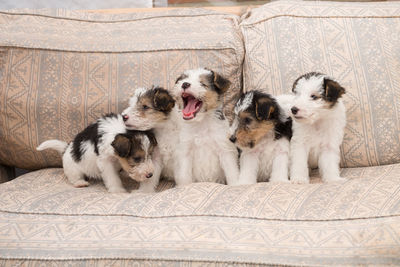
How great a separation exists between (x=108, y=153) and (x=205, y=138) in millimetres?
655

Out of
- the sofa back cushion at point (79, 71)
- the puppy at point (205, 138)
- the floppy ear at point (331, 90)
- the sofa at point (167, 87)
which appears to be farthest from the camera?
the sofa back cushion at point (79, 71)

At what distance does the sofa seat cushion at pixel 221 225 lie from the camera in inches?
74.0

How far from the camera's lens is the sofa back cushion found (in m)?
3.13

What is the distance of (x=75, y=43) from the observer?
3201mm

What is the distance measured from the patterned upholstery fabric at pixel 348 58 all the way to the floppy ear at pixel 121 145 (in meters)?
1.03

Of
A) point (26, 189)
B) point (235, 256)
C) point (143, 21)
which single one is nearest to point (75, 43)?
point (143, 21)

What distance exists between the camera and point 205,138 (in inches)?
113

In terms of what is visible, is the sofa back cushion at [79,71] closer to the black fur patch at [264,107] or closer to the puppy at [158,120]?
the puppy at [158,120]

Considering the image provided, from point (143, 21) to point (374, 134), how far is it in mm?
1931

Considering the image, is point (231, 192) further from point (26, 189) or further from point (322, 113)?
point (26, 189)

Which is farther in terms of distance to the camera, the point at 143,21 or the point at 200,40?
the point at 143,21

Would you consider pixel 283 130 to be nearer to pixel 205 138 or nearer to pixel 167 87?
pixel 205 138

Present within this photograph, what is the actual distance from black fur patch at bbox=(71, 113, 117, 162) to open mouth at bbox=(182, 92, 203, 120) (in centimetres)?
53

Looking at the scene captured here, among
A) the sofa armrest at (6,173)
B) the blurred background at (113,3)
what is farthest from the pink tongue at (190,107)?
the blurred background at (113,3)
